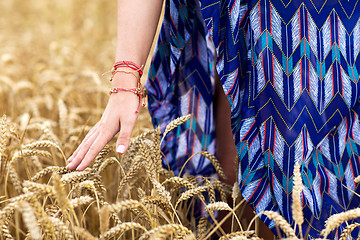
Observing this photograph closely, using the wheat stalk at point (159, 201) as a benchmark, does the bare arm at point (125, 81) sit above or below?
above

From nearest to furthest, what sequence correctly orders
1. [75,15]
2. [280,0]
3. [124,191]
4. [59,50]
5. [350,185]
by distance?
[280,0] → [350,185] → [124,191] → [59,50] → [75,15]

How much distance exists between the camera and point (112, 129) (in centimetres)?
108

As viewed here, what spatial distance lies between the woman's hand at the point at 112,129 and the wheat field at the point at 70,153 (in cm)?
4

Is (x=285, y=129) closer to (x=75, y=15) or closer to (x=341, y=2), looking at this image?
(x=341, y=2)

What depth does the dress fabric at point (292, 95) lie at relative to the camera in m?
1.06

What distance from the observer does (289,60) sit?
1.06 m

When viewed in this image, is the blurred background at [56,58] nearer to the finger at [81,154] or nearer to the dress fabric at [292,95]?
the finger at [81,154]

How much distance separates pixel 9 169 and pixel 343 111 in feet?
2.99

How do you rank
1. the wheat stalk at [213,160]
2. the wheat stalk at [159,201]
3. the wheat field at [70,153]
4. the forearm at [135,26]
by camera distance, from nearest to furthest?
the wheat field at [70,153], the wheat stalk at [159,201], the forearm at [135,26], the wheat stalk at [213,160]

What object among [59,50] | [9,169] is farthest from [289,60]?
[59,50]

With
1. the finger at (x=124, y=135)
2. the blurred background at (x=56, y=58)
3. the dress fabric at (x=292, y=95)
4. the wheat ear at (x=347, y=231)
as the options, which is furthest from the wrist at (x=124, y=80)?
the wheat ear at (x=347, y=231)

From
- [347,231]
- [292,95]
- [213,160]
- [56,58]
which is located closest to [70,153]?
[213,160]

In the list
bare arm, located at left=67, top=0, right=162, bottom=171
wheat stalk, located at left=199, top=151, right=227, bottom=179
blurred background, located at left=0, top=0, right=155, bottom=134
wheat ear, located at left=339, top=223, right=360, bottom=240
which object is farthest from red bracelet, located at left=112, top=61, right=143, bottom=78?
wheat ear, located at left=339, top=223, right=360, bottom=240

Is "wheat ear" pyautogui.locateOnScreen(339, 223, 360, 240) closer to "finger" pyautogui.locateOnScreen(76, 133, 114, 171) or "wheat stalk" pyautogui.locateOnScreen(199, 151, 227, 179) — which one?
"wheat stalk" pyautogui.locateOnScreen(199, 151, 227, 179)
